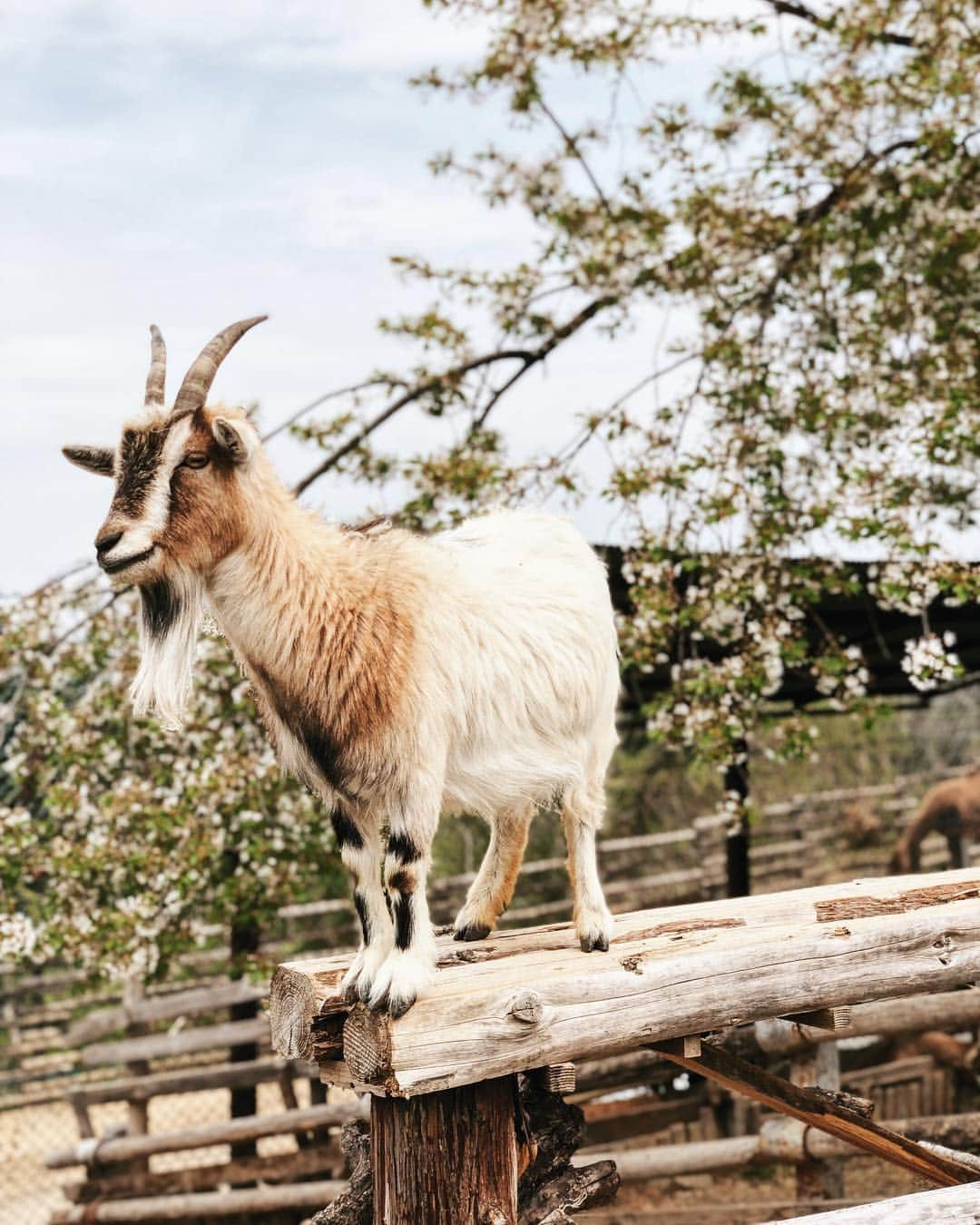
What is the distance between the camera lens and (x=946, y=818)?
11406mm

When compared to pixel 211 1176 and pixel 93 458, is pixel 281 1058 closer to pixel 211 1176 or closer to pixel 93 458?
pixel 211 1176

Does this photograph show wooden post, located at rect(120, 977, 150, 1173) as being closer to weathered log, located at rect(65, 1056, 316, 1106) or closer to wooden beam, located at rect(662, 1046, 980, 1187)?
weathered log, located at rect(65, 1056, 316, 1106)

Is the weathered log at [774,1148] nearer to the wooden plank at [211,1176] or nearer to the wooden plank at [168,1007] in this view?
the wooden plank at [211,1176]

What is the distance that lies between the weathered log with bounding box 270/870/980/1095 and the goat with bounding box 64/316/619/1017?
0.12 meters

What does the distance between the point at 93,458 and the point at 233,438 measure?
0.35 meters

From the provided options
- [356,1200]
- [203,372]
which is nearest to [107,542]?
[203,372]

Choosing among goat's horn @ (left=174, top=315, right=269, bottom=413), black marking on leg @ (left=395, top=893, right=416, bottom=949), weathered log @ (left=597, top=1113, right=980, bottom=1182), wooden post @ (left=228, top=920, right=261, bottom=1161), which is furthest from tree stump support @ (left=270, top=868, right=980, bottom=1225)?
wooden post @ (left=228, top=920, right=261, bottom=1161)

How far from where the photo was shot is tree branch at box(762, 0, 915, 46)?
22.6 feet

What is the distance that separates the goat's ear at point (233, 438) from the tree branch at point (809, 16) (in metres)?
5.54

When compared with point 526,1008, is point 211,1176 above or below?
below

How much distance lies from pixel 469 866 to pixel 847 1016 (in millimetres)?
9473

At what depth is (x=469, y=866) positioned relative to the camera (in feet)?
41.8

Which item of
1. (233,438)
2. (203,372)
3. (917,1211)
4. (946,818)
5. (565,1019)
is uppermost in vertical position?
(203,372)

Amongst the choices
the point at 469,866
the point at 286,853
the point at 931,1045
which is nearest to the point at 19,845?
the point at 286,853
